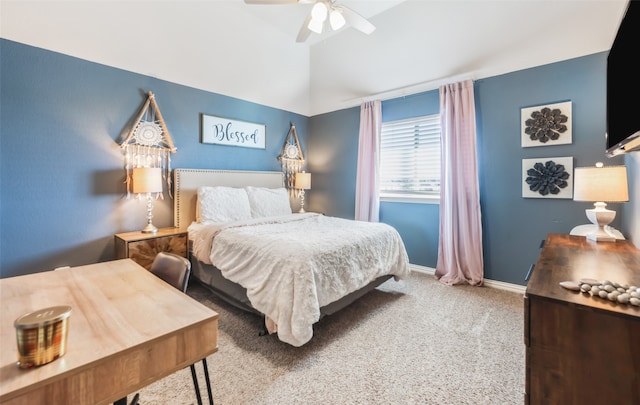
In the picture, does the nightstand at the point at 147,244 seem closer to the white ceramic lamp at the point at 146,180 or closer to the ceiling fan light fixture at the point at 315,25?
the white ceramic lamp at the point at 146,180

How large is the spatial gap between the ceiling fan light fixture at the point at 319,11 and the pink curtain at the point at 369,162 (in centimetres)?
186

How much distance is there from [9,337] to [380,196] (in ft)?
12.7

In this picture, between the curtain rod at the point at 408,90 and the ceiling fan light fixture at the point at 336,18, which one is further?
the curtain rod at the point at 408,90

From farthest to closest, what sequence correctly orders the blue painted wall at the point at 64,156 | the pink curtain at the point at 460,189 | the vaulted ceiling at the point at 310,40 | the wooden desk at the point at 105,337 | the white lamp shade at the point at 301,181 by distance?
the white lamp shade at the point at 301,181 < the pink curtain at the point at 460,189 < the vaulted ceiling at the point at 310,40 < the blue painted wall at the point at 64,156 < the wooden desk at the point at 105,337

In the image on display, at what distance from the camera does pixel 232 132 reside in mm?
3891

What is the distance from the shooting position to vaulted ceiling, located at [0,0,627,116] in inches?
97.7

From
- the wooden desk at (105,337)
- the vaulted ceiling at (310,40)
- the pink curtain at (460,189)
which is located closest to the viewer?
the wooden desk at (105,337)

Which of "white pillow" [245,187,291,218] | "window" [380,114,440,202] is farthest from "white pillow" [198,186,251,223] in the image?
"window" [380,114,440,202]

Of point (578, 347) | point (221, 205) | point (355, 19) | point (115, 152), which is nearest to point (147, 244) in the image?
point (221, 205)

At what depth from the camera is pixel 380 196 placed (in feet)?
13.6

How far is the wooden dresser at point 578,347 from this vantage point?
0.82 metres

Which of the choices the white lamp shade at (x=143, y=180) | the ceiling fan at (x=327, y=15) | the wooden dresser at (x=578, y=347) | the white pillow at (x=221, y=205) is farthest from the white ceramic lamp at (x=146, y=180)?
the wooden dresser at (x=578, y=347)

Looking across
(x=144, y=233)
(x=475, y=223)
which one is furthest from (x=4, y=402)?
(x=475, y=223)

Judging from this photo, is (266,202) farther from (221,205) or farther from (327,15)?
(327,15)
